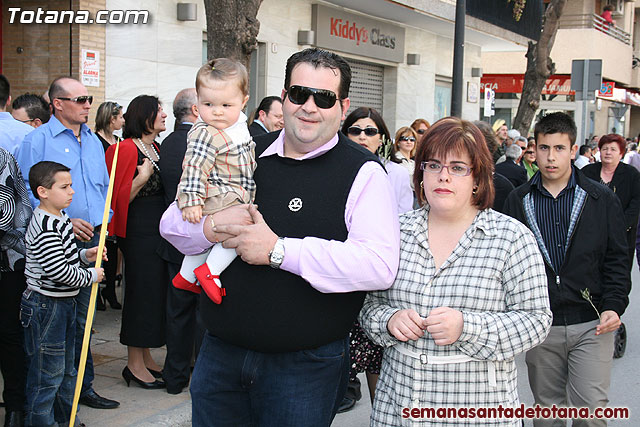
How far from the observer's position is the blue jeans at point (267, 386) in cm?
274

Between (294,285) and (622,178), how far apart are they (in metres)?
6.12

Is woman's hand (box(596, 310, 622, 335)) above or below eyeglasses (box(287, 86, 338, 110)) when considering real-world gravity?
below

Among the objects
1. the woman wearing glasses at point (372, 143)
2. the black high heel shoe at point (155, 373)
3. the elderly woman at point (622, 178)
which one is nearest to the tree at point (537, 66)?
the elderly woman at point (622, 178)

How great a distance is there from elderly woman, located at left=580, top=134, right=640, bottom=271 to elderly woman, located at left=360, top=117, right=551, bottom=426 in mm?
5257

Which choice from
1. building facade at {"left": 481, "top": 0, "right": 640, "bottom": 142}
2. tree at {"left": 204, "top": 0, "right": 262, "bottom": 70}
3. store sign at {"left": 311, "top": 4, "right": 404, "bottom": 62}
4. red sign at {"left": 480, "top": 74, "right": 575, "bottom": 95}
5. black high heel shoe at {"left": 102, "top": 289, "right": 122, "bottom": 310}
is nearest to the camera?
tree at {"left": 204, "top": 0, "right": 262, "bottom": 70}

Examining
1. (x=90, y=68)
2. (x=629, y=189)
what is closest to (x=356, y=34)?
(x=90, y=68)

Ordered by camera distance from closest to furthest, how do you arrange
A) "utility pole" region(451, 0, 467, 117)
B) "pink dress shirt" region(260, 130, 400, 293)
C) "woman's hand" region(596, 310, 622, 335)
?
"pink dress shirt" region(260, 130, 400, 293) → "woman's hand" region(596, 310, 622, 335) → "utility pole" region(451, 0, 467, 117)

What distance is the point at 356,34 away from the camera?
16.2m

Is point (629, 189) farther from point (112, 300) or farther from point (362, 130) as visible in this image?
point (112, 300)

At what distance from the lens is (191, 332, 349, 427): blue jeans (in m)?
2.74

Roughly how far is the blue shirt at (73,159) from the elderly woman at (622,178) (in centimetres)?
514

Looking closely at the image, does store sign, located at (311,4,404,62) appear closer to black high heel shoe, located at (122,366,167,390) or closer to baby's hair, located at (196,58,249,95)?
black high heel shoe, located at (122,366,167,390)

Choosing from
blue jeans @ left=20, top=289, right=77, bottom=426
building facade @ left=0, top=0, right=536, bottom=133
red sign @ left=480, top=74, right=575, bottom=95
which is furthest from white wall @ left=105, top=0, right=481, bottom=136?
red sign @ left=480, top=74, right=575, bottom=95

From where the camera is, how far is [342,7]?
1559cm
